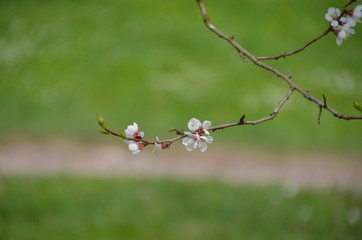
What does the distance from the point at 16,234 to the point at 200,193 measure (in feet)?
7.71

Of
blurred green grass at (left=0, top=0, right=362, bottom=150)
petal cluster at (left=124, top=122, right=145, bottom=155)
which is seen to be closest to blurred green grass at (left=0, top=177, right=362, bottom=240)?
blurred green grass at (left=0, top=0, right=362, bottom=150)

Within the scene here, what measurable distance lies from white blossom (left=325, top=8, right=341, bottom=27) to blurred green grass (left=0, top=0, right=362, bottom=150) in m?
6.53

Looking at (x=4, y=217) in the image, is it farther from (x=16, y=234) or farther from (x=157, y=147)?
(x=157, y=147)

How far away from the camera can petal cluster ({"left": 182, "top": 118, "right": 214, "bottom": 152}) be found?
1.97 metres

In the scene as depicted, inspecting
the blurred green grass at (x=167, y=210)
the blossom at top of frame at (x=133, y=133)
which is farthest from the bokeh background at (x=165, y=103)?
the blossom at top of frame at (x=133, y=133)

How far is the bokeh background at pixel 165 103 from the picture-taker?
17.2ft

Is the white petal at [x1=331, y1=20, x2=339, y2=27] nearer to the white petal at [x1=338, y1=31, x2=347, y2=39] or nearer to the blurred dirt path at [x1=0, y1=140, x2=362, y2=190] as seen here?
the white petal at [x1=338, y1=31, x2=347, y2=39]

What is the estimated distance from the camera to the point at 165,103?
9312mm

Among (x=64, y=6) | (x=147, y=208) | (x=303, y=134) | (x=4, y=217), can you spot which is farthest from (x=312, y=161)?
(x=64, y=6)

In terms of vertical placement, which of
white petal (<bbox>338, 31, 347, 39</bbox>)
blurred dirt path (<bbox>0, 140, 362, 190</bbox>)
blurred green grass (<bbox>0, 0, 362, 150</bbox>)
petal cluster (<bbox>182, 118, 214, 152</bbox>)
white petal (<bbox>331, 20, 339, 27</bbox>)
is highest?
blurred green grass (<bbox>0, 0, 362, 150</bbox>)

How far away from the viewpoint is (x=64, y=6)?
11250mm

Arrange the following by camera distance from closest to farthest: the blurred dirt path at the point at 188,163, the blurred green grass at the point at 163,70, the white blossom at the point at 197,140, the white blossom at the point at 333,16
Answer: the white blossom at the point at 197,140 < the white blossom at the point at 333,16 < the blurred dirt path at the point at 188,163 < the blurred green grass at the point at 163,70

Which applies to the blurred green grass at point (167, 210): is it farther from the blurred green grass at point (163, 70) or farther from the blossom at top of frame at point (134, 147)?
the blossom at top of frame at point (134, 147)

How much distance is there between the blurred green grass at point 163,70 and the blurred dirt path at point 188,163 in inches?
20.0
